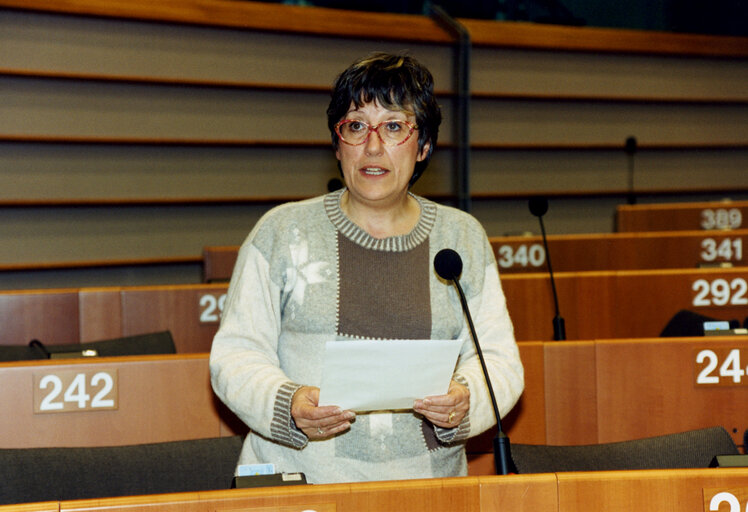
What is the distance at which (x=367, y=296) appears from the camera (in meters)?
1.58

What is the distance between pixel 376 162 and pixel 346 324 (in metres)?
0.30

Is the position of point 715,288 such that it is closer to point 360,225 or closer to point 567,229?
point 360,225

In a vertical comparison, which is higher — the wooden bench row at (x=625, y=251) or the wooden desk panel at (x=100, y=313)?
the wooden bench row at (x=625, y=251)

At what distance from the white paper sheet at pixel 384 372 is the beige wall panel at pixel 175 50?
11.9ft

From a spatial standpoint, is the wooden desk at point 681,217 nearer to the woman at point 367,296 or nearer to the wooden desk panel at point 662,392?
the wooden desk panel at point 662,392

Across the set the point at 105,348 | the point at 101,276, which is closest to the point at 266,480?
the point at 105,348

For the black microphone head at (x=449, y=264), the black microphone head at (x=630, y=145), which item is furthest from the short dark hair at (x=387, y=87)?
the black microphone head at (x=630, y=145)

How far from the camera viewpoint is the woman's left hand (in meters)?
1.41

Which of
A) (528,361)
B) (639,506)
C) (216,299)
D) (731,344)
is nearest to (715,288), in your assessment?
(731,344)

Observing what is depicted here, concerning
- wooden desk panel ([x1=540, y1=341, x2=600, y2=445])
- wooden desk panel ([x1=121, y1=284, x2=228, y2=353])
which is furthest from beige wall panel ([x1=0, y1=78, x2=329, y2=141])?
wooden desk panel ([x1=540, y1=341, x2=600, y2=445])

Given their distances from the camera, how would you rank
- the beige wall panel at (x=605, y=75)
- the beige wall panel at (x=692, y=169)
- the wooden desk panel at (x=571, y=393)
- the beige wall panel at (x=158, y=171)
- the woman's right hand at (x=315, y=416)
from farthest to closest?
the beige wall panel at (x=692, y=169) < the beige wall panel at (x=605, y=75) < the beige wall panel at (x=158, y=171) < the wooden desk panel at (x=571, y=393) < the woman's right hand at (x=315, y=416)

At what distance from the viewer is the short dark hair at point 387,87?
1.58 m

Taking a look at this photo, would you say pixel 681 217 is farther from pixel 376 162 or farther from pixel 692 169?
pixel 376 162

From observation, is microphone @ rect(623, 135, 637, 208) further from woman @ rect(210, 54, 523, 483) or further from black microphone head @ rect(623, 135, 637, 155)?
woman @ rect(210, 54, 523, 483)
